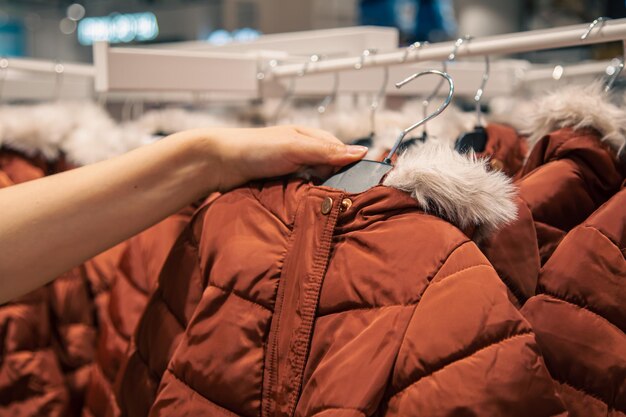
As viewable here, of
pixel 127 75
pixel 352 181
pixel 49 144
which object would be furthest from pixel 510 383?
pixel 49 144

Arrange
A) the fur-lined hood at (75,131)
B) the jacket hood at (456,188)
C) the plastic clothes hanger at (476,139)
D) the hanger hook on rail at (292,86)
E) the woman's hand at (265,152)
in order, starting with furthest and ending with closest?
the fur-lined hood at (75,131), the hanger hook on rail at (292,86), the plastic clothes hanger at (476,139), the woman's hand at (265,152), the jacket hood at (456,188)

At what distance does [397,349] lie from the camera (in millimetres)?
650

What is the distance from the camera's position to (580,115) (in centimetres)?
92

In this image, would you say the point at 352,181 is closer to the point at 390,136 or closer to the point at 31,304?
the point at 390,136

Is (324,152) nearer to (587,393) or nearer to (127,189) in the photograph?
(127,189)

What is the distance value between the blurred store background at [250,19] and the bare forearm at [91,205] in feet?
3.51

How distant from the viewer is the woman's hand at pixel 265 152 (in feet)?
2.68

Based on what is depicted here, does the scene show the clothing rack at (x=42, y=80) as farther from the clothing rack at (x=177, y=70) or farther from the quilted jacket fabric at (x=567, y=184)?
the quilted jacket fabric at (x=567, y=184)

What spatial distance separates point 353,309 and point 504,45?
0.50 metres

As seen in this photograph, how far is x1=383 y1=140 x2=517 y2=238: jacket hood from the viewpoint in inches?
28.2

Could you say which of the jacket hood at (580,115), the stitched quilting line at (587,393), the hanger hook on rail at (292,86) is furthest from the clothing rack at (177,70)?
the stitched quilting line at (587,393)

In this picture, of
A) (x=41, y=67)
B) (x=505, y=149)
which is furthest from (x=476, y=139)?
(x=41, y=67)

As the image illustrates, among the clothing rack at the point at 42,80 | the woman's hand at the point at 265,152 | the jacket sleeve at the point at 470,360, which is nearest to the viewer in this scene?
the jacket sleeve at the point at 470,360

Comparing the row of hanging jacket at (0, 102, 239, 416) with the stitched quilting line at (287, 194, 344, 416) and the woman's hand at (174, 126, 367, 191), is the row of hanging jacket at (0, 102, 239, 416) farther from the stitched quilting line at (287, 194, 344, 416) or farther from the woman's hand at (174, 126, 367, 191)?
the stitched quilting line at (287, 194, 344, 416)
